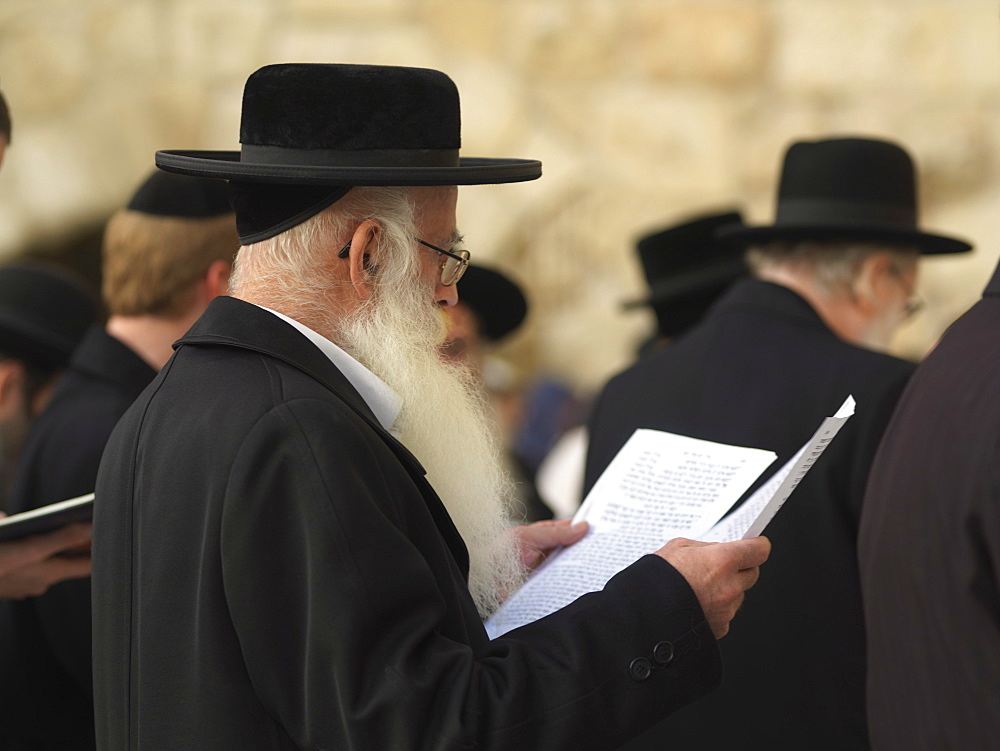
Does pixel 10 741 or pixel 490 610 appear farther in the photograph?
pixel 10 741

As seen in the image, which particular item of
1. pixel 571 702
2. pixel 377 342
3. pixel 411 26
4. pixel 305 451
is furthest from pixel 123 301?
pixel 411 26

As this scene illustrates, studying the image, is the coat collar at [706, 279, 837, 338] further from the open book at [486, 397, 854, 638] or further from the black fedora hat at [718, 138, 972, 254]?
the open book at [486, 397, 854, 638]

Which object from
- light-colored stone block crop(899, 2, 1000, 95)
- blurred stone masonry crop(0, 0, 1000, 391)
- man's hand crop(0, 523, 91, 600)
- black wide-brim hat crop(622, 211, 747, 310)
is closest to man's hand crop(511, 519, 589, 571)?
man's hand crop(0, 523, 91, 600)

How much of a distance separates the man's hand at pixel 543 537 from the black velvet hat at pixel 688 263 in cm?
207

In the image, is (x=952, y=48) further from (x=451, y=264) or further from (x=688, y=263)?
(x=451, y=264)

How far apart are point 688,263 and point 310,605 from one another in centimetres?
294

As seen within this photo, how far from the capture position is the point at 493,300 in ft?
12.7

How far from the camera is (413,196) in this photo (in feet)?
5.54

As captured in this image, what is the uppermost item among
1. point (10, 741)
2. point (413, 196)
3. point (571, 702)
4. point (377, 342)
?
point (413, 196)

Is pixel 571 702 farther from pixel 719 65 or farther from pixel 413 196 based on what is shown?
pixel 719 65

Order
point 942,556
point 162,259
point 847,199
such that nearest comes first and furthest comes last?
1. point 942,556
2. point 162,259
3. point 847,199

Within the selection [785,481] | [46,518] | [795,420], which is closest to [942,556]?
[785,481]

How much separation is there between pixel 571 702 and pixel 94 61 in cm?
516

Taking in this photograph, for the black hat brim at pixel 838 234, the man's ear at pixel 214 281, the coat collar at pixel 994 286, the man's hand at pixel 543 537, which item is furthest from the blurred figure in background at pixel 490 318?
the coat collar at pixel 994 286
